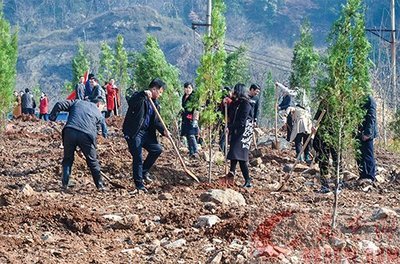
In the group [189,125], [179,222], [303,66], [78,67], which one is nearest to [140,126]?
[179,222]

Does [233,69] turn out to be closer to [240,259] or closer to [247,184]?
[247,184]

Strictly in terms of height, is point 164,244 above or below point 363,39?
below

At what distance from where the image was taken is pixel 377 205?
924 centimetres

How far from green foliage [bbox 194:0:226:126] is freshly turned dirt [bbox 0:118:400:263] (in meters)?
1.17

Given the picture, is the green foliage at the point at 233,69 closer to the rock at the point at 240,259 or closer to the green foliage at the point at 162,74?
the green foliage at the point at 162,74

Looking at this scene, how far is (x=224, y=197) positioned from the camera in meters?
9.04

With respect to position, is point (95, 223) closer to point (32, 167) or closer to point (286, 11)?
point (32, 167)

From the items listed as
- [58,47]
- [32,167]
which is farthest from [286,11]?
[32,167]

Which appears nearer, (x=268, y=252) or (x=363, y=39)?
(x=268, y=252)

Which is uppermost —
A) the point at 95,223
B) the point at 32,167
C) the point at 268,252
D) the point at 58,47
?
the point at 268,252

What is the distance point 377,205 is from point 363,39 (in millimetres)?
2319

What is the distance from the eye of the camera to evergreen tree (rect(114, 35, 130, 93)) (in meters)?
38.2

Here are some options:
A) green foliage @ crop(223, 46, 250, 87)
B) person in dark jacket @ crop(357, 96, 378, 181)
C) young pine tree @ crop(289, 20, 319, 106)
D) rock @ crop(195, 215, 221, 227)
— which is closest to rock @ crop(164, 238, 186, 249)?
rock @ crop(195, 215, 221, 227)

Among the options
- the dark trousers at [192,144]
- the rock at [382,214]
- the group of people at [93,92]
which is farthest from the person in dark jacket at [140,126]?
the rock at [382,214]
